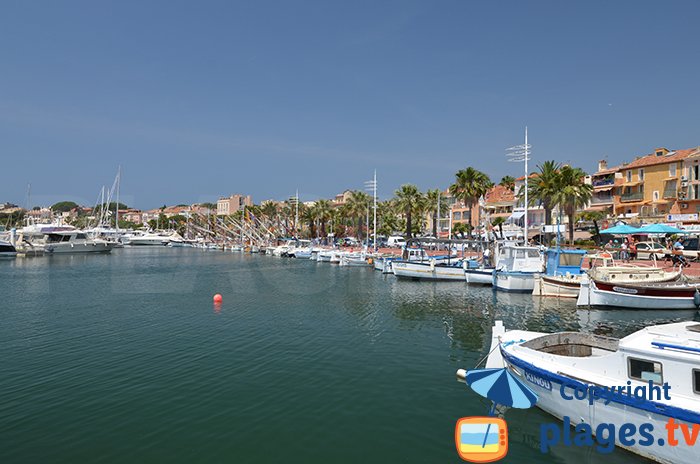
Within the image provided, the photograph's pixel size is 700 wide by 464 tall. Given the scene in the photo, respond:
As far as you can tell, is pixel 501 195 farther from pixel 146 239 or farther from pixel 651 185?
pixel 146 239

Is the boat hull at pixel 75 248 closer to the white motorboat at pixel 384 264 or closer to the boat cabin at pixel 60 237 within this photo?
the boat cabin at pixel 60 237

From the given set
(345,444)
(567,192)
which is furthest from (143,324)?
(567,192)

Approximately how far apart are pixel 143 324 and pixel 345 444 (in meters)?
18.3

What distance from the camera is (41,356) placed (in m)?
18.7

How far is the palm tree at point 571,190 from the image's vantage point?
164ft

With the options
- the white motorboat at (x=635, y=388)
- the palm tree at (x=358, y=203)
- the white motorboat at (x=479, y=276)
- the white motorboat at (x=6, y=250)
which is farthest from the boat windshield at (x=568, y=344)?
the white motorboat at (x=6, y=250)

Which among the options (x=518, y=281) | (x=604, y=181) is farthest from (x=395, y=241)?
(x=518, y=281)

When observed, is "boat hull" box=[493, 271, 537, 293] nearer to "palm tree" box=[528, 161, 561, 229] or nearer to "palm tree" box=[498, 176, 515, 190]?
"palm tree" box=[528, 161, 561, 229]

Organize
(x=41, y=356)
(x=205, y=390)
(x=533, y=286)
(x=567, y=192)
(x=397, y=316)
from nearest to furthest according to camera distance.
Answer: (x=205, y=390) < (x=41, y=356) < (x=397, y=316) < (x=533, y=286) < (x=567, y=192)

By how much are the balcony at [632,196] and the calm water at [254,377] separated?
43.0 m

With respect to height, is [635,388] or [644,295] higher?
[635,388]

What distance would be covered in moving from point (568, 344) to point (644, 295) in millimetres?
19920

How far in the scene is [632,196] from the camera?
65.7 metres

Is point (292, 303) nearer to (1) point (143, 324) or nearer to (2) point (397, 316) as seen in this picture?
(2) point (397, 316)
